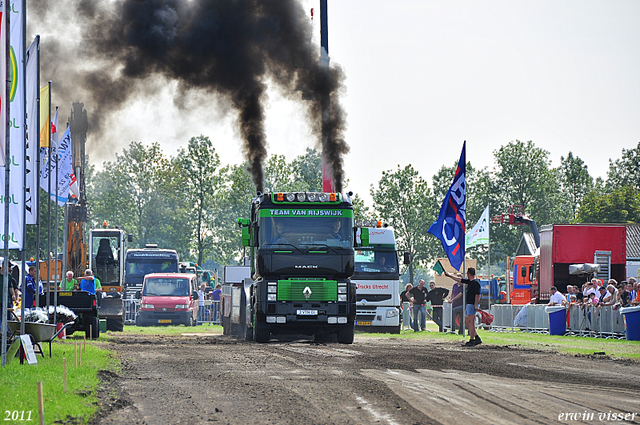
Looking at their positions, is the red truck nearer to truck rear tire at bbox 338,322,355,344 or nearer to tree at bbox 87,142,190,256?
truck rear tire at bbox 338,322,355,344

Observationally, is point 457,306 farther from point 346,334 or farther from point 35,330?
point 35,330

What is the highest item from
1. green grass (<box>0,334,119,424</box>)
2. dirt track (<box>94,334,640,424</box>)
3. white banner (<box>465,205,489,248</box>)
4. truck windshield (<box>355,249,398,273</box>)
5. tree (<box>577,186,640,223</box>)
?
tree (<box>577,186,640,223</box>)

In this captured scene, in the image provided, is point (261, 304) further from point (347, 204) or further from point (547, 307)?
point (547, 307)

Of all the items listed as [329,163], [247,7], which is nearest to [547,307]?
[329,163]

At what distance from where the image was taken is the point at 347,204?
67.3ft

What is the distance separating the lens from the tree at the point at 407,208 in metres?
64.3

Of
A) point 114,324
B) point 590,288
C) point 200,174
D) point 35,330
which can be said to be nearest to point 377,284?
point 590,288

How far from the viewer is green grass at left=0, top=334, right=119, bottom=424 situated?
9.26 metres

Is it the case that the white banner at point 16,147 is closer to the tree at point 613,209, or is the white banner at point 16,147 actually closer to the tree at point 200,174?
the tree at point 200,174

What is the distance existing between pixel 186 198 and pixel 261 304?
45328 mm

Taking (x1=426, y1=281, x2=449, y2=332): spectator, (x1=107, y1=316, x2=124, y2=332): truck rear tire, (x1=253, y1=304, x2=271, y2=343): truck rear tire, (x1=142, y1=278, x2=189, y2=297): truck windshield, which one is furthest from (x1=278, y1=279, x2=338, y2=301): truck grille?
(x1=142, y1=278, x2=189, y2=297): truck windshield

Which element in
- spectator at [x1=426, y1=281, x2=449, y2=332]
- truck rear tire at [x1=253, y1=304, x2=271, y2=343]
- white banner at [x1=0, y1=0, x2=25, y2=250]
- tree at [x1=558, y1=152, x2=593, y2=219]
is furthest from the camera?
tree at [x1=558, y1=152, x2=593, y2=219]

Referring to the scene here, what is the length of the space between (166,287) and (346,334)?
19618 millimetres

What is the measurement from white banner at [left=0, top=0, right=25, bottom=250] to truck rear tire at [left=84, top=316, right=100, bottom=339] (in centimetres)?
907
